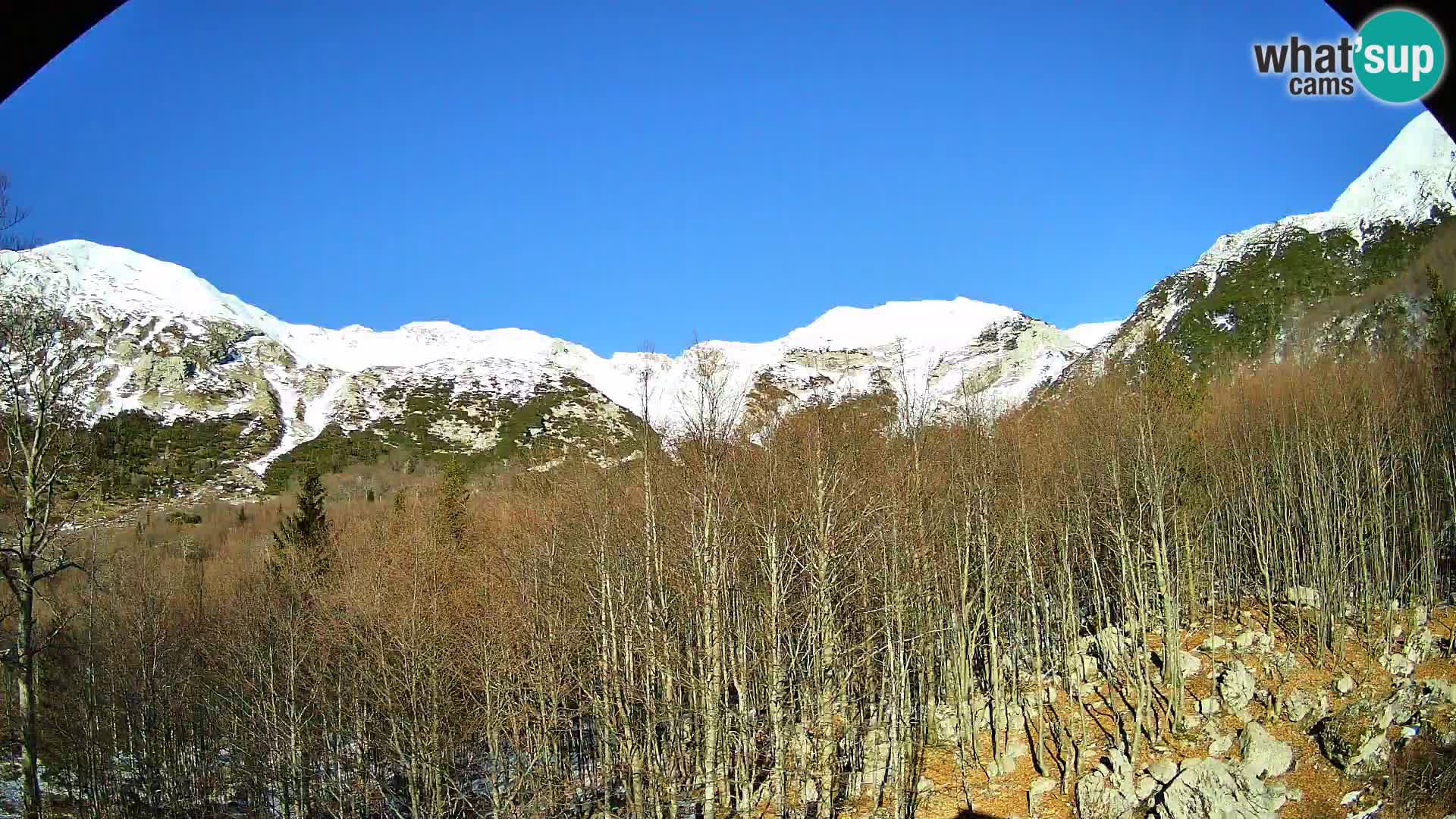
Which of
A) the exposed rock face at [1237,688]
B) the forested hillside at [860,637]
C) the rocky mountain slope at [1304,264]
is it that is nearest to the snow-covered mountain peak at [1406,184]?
the rocky mountain slope at [1304,264]

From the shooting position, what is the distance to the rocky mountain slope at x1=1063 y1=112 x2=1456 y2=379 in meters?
92.7

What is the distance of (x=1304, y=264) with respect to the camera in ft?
382

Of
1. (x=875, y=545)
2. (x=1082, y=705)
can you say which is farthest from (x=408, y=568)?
(x=1082, y=705)

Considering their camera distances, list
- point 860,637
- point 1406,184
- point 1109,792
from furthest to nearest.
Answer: point 1406,184
point 860,637
point 1109,792

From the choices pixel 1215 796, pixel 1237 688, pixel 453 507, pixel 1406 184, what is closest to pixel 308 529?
pixel 453 507

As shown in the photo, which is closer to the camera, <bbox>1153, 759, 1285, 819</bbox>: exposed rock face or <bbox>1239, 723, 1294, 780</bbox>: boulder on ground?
<bbox>1153, 759, 1285, 819</bbox>: exposed rock face

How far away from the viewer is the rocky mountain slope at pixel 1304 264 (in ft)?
304

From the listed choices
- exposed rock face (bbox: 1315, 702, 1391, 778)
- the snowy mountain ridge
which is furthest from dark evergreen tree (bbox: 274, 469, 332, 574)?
exposed rock face (bbox: 1315, 702, 1391, 778)

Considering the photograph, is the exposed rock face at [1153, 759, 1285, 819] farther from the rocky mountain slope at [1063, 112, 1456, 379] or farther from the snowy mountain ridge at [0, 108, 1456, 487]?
the rocky mountain slope at [1063, 112, 1456, 379]

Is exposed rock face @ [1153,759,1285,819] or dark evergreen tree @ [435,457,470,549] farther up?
dark evergreen tree @ [435,457,470,549]

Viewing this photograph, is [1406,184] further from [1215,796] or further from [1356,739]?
[1215,796]

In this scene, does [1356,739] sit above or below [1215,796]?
above

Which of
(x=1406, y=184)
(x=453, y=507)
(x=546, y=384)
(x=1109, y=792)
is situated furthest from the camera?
(x=546, y=384)

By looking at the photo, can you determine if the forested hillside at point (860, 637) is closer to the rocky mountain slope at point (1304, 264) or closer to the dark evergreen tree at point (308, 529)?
the dark evergreen tree at point (308, 529)
